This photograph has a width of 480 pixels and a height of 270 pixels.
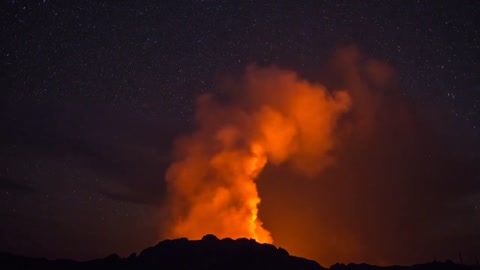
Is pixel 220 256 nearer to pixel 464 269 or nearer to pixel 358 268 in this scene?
pixel 358 268

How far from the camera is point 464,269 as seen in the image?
144750 millimetres

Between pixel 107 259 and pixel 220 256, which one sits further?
pixel 107 259

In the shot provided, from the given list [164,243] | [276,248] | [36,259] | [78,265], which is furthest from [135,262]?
[276,248]

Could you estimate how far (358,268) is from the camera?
6068 inches

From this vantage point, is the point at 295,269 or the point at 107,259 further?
the point at 107,259

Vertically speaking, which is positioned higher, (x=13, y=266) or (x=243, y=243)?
(x=243, y=243)

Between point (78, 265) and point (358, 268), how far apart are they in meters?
101

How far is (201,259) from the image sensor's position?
139500 mm

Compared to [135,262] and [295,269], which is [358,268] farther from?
[135,262]

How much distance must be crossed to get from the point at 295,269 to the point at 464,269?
195ft

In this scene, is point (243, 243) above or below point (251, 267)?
above

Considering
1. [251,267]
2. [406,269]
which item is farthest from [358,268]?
[251,267]

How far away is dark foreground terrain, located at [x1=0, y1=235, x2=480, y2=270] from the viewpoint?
138 metres

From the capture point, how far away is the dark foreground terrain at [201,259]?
138000mm
